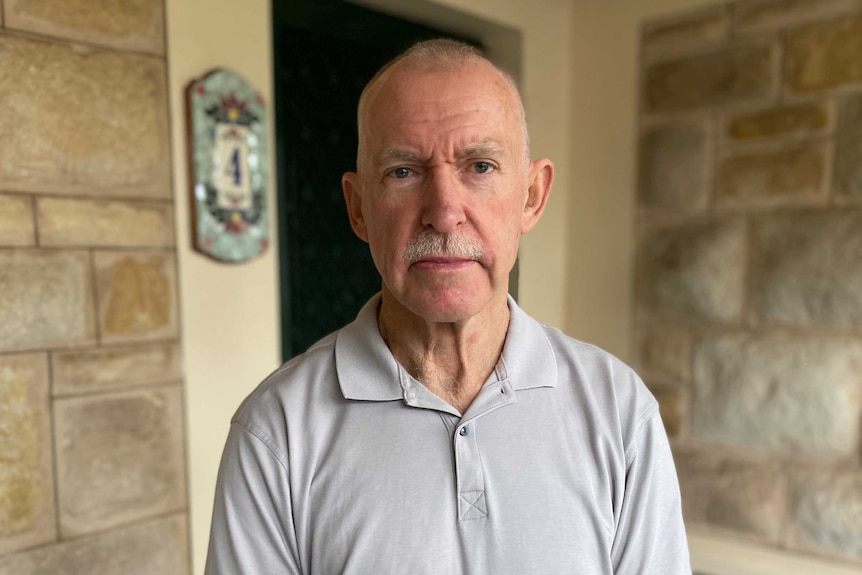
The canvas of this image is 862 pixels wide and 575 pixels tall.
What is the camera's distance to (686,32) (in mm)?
1883

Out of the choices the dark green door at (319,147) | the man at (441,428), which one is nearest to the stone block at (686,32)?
the dark green door at (319,147)

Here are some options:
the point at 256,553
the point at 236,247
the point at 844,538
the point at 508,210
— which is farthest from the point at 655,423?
the point at 844,538

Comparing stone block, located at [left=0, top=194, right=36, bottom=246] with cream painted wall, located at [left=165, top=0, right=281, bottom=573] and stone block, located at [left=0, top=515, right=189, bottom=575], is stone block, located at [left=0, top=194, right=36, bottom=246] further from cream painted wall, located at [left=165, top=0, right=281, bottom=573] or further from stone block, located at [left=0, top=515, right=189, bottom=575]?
stone block, located at [left=0, top=515, right=189, bottom=575]

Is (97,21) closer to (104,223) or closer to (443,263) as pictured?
(104,223)

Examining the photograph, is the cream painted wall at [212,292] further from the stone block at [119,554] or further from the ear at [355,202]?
the ear at [355,202]

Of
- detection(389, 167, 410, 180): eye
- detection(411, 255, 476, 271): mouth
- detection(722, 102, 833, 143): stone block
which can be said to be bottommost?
detection(411, 255, 476, 271): mouth

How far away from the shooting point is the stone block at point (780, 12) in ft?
5.39

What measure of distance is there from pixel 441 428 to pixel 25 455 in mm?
841

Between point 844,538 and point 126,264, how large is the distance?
1854mm

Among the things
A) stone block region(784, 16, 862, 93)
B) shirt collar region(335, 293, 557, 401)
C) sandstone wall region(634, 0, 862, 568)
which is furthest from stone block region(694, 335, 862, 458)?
shirt collar region(335, 293, 557, 401)

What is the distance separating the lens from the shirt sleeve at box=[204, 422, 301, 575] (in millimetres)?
747

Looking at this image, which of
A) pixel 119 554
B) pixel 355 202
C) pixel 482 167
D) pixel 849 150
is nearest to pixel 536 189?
pixel 482 167

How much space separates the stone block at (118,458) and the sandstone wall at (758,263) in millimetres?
1404

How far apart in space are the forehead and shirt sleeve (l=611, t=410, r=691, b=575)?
1.42 ft
